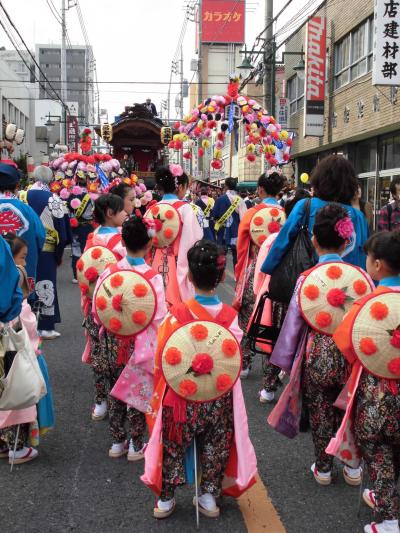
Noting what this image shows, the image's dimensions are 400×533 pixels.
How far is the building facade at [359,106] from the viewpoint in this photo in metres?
13.4

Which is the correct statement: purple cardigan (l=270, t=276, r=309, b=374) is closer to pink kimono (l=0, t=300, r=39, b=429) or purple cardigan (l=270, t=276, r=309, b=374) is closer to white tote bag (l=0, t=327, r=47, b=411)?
white tote bag (l=0, t=327, r=47, b=411)

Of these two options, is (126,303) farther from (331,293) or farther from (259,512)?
(259,512)

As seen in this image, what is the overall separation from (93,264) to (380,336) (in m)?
2.30

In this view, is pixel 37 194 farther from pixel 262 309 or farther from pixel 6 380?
pixel 6 380

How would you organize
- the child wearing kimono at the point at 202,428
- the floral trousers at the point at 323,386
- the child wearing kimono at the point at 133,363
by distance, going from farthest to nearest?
the child wearing kimono at the point at 133,363 < the floral trousers at the point at 323,386 < the child wearing kimono at the point at 202,428

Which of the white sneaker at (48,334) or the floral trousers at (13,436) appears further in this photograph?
the white sneaker at (48,334)

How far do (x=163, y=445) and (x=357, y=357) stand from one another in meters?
1.03

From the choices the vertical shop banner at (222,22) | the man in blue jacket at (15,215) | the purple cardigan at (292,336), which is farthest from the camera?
the vertical shop banner at (222,22)

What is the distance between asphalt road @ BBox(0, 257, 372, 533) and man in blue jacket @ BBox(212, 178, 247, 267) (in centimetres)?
562

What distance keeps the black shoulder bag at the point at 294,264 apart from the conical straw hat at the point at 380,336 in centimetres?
116

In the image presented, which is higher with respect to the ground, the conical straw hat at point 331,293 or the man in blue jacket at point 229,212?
the man in blue jacket at point 229,212

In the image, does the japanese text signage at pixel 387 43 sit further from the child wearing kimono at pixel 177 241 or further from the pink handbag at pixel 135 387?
the pink handbag at pixel 135 387

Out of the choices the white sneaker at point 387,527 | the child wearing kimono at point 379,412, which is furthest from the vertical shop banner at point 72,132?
Result: the white sneaker at point 387,527

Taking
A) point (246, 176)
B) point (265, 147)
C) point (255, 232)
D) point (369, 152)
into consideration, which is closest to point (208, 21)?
point (246, 176)
